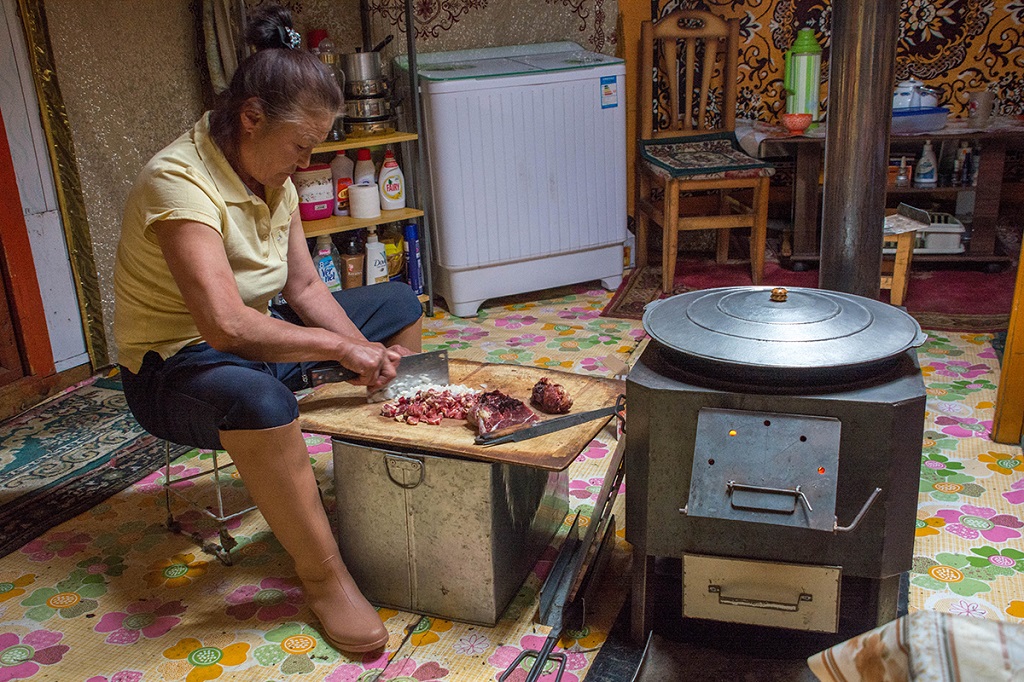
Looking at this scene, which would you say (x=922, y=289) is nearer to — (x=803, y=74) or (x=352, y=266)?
(x=803, y=74)

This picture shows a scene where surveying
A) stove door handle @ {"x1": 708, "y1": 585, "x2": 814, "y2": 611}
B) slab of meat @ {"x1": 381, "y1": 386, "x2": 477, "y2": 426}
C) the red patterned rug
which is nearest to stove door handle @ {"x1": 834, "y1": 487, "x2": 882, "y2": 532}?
stove door handle @ {"x1": 708, "y1": 585, "x2": 814, "y2": 611}

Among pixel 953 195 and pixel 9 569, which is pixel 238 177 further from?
pixel 953 195

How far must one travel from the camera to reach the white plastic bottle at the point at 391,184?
11.7 ft

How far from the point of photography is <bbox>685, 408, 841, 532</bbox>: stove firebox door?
152cm

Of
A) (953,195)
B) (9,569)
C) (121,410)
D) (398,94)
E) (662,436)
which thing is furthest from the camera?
(953,195)

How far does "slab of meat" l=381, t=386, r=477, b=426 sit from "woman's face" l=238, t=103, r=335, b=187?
1.72 ft

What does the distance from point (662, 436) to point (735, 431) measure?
0.13m

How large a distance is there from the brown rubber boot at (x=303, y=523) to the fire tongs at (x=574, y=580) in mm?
309

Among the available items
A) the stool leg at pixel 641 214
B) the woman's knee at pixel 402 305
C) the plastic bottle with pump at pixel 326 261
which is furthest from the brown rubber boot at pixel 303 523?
the stool leg at pixel 641 214

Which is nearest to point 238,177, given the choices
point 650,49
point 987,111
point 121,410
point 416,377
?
point 416,377

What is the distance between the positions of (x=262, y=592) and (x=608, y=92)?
245 cm

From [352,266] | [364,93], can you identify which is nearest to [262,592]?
[352,266]

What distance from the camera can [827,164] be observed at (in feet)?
6.54

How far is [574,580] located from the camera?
189 centimetres
